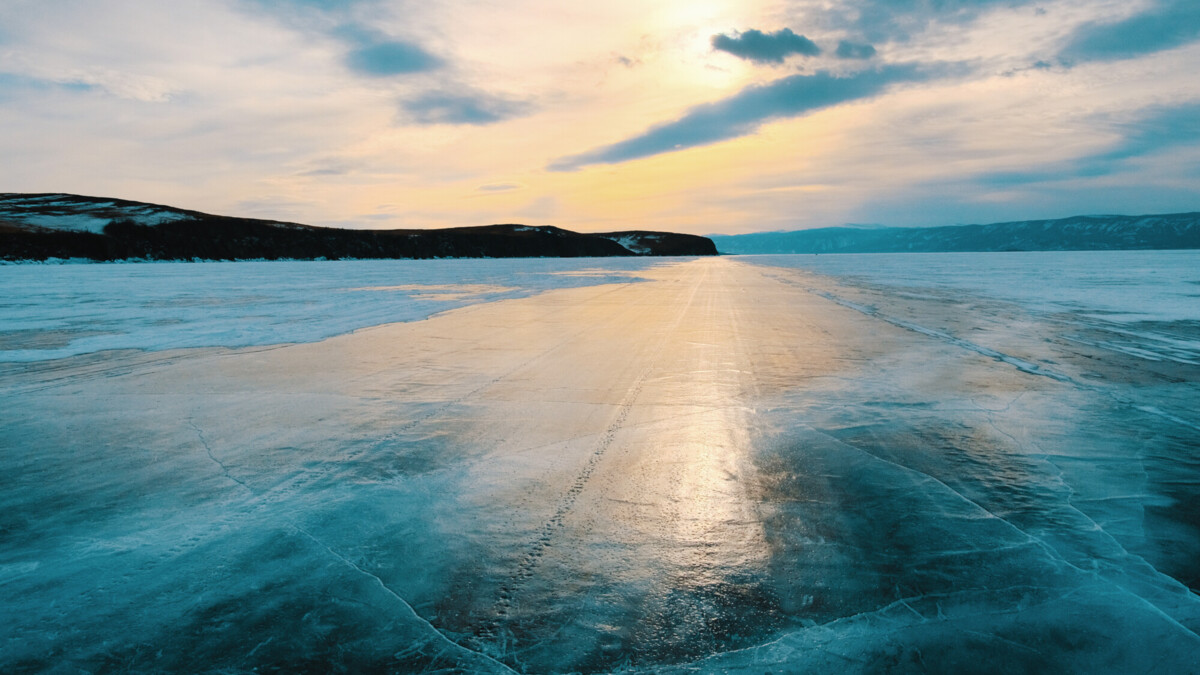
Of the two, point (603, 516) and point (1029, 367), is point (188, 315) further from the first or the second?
point (1029, 367)

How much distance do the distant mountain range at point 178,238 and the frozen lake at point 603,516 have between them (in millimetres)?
83884

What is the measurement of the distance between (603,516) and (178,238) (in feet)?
351

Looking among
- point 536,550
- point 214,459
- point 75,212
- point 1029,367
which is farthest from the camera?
point 75,212

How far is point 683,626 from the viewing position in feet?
8.37

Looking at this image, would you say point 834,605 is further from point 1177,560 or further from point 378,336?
point 378,336

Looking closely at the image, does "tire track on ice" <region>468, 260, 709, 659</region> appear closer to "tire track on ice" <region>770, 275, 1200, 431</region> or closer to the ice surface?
"tire track on ice" <region>770, 275, 1200, 431</region>

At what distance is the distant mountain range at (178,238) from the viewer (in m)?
76.1

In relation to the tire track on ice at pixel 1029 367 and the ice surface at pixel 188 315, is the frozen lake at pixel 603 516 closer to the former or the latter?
the tire track on ice at pixel 1029 367

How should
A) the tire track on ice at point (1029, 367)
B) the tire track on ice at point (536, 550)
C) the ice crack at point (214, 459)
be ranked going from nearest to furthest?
the tire track on ice at point (536, 550), the ice crack at point (214, 459), the tire track on ice at point (1029, 367)

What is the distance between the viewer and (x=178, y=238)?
89.8m

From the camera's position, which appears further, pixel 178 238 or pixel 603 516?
pixel 178 238

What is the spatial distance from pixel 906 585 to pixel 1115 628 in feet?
2.56

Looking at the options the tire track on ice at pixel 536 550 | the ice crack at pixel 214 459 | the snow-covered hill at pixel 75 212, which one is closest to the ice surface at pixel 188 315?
the ice crack at pixel 214 459

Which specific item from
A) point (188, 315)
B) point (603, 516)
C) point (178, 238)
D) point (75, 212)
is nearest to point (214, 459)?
point (603, 516)
